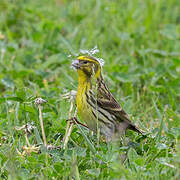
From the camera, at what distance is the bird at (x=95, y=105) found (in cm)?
428

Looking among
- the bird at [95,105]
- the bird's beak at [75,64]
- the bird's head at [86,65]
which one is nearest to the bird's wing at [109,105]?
the bird at [95,105]

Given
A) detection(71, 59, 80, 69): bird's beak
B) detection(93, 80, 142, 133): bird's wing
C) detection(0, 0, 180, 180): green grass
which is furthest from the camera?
detection(93, 80, 142, 133): bird's wing

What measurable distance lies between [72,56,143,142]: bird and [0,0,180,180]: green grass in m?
0.13

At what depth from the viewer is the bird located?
4281 mm

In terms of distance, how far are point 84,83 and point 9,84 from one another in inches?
65.6

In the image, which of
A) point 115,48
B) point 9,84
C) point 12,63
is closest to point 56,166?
point 9,84

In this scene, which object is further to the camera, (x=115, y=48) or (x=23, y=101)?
(x=115, y=48)

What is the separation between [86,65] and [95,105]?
0.36 m

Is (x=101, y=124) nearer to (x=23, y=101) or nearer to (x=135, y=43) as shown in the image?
(x=23, y=101)

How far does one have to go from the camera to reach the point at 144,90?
5770 mm

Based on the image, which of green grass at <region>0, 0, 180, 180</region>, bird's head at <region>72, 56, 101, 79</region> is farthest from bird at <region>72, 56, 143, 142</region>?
green grass at <region>0, 0, 180, 180</region>

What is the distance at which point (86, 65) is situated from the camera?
4.31 metres

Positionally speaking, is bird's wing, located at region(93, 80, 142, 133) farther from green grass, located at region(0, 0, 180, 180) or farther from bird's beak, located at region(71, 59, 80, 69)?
bird's beak, located at region(71, 59, 80, 69)

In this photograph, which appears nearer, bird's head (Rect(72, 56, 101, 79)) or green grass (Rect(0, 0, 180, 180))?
green grass (Rect(0, 0, 180, 180))
